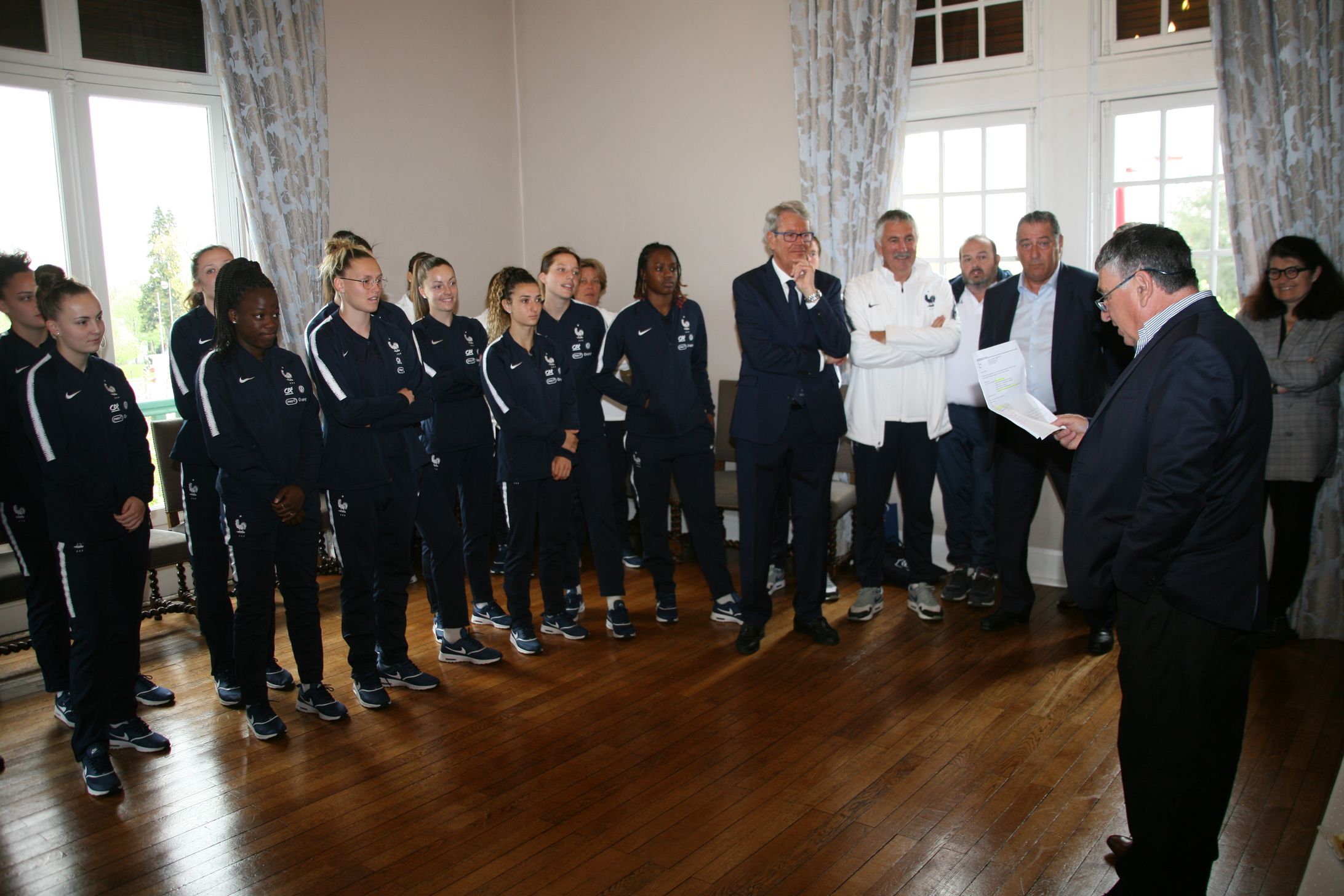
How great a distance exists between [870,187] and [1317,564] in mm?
2933

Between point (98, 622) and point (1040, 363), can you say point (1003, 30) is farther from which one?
point (98, 622)

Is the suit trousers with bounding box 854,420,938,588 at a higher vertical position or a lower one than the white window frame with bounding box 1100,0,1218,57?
lower

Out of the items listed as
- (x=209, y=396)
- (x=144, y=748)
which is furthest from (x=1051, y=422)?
(x=144, y=748)

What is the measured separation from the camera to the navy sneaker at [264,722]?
3600 mm

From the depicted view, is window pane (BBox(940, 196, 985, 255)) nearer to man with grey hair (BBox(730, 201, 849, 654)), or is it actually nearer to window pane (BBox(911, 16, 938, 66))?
window pane (BBox(911, 16, 938, 66))

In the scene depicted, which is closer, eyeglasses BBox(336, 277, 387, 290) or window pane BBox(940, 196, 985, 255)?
eyeglasses BBox(336, 277, 387, 290)

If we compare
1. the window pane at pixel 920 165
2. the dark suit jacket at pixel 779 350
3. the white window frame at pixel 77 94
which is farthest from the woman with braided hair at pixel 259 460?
the window pane at pixel 920 165

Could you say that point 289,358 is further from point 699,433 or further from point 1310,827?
point 1310,827

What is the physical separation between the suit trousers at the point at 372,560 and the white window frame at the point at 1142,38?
13.6 ft

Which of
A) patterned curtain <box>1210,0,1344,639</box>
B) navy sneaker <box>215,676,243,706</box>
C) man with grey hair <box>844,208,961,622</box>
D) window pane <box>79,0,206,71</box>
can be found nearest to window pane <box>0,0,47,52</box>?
window pane <box>79,0,206,71</box>

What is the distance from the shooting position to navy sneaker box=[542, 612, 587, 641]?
4586 mm

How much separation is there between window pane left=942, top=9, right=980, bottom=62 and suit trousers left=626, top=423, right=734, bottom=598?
269 centimetres

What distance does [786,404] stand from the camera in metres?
4.19

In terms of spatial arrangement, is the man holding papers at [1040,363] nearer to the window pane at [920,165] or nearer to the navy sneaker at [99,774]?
the window pane at [920,165]
